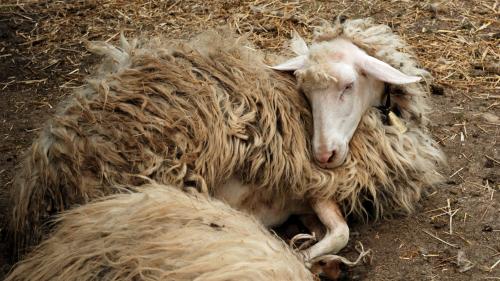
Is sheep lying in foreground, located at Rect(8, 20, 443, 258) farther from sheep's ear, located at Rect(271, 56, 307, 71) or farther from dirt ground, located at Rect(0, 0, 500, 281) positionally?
dirt ground, located at Rect(0, 0, 500, 281)

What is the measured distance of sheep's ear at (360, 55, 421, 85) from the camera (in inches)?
177

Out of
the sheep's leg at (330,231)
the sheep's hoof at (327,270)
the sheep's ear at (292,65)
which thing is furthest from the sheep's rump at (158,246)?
the sheep's ear at (292,65)

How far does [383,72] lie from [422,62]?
5.40 ft

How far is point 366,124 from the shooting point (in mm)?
4574

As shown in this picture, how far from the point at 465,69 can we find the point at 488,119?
2.24ft

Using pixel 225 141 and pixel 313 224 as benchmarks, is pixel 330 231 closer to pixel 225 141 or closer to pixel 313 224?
pixel 313 224

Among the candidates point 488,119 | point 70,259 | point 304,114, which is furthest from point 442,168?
point 70,259

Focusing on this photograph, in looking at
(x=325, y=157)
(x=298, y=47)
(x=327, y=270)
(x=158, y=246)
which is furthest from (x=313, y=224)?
(x=158, y=246)

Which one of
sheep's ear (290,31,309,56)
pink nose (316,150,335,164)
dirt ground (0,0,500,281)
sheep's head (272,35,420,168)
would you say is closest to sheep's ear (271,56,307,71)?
sheep's head (272,35,420,168)

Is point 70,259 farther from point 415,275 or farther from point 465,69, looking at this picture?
point 465,69

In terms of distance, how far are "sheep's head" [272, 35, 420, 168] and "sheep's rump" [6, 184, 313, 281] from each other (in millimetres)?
1031

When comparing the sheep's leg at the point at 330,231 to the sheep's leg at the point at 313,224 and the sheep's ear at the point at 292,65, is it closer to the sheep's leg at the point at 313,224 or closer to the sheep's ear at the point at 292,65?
the sheep's leg at the point at 313,224

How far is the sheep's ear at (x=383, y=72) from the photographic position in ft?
14.8

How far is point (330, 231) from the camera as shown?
4.32m
